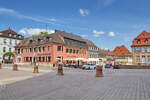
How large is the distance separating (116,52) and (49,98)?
276 feet

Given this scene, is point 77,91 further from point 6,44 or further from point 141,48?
point 6,44

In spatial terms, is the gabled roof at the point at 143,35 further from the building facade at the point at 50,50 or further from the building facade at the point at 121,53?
the building facade at the point at 121,53

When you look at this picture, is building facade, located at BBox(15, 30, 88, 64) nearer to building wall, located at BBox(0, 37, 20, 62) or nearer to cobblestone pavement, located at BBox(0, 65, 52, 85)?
building wall, located at BBox(0, 37, 20, 62)

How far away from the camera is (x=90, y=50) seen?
63.0m

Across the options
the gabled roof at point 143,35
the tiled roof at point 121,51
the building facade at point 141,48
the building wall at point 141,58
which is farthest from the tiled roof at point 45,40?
the tiled roof at point 121,51

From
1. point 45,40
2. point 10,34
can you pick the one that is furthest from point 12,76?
point 10,34

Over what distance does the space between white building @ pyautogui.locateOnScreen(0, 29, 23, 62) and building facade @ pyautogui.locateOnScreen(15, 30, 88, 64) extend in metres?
8.91

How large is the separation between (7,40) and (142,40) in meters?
51.7

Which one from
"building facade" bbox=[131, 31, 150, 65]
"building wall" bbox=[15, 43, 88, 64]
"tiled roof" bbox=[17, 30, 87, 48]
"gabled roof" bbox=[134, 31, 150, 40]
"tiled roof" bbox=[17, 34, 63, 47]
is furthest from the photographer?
"gabled roof" bbox=[134, 31, 150, 40]

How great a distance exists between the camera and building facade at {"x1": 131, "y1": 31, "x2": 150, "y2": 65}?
179 ft

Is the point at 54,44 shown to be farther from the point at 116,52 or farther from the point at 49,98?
the point at 116,52

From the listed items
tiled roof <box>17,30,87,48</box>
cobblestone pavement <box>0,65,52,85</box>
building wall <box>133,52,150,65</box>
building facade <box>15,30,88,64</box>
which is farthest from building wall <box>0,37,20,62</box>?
building wall <box>133,52,150,65</box>

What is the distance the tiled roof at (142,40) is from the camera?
56131 millimetres

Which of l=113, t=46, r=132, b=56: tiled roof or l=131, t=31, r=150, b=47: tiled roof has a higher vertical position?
l=131, t=31, r=150, b=47: tiled roof
